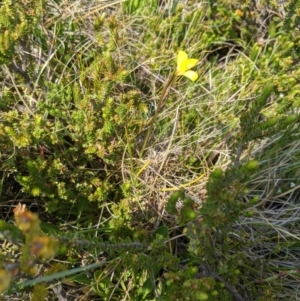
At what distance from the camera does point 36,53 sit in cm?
198

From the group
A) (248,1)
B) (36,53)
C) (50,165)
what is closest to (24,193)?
(50,165)

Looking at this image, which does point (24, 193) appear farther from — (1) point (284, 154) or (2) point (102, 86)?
(1) point (284, 154)

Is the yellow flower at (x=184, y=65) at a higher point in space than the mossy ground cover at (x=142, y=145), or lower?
higher

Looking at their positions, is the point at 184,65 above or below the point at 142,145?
above

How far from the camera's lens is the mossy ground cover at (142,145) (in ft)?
5.14

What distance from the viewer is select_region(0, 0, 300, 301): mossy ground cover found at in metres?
1.57

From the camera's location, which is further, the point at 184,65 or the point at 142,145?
the point at 142,145

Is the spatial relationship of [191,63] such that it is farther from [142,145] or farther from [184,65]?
[142,145]

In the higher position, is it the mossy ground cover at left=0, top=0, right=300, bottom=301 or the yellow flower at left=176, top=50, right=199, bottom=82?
the yellow flower at left=176, top=50, right=199, bottom=82

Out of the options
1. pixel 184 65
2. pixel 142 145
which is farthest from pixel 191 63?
pixel 142 145

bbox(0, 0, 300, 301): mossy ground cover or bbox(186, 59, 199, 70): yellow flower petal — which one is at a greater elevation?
bbox(186, 59, 199, 70): yellow flower petal

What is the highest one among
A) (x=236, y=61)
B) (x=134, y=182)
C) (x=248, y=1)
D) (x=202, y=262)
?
(x=248, y=1)

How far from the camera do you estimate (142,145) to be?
189 cm

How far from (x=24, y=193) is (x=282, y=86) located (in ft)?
3.79
